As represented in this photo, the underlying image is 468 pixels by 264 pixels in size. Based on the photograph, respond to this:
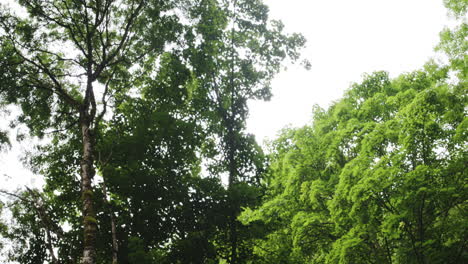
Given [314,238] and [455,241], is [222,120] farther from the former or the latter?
[455,241]

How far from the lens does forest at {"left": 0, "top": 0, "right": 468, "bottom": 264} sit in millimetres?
9828

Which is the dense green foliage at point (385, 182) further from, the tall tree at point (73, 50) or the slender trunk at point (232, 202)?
the tall tree at point (73, 50)

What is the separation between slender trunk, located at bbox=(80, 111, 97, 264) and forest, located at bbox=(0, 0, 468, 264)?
0.06m

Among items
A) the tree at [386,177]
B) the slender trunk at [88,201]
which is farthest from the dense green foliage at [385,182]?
the slender trunk at [88,201]

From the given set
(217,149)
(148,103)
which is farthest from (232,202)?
(148,103)

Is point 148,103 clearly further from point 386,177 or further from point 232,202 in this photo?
point 386,177

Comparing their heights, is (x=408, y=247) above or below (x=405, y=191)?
below

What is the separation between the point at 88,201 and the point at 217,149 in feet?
18.2

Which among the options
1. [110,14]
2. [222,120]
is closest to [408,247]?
[222,120]

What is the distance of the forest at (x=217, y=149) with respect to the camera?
9828 mm

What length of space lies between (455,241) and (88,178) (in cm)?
1337

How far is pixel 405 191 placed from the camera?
9.38 meters

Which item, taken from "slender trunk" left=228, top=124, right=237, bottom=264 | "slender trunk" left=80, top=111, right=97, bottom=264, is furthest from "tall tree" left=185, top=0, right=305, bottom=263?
"slender trunk" left=80, top=111, right=97, bottom=264

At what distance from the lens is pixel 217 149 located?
40.1 ft
